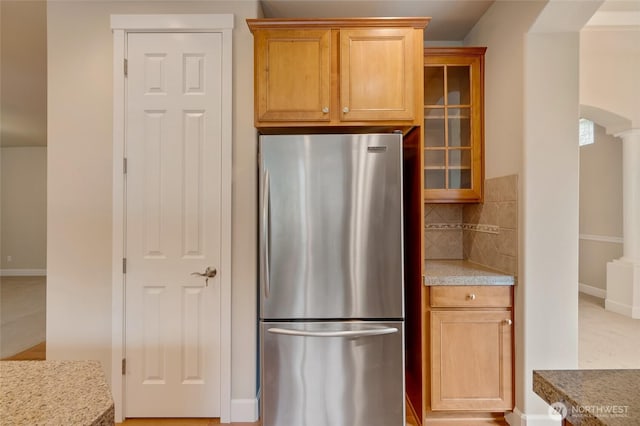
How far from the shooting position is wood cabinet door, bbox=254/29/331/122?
1.91 m

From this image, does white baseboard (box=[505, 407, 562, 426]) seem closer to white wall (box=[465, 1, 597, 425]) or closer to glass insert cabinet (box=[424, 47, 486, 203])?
white wall (box=[465, 1, 597, 425])

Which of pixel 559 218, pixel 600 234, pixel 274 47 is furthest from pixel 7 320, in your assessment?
pixel 600 234

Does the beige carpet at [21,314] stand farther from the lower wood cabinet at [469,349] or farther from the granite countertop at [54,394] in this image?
the lower wood cabinet at [469,349]

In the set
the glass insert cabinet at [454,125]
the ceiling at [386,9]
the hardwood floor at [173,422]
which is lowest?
the hardwood floor at [173,422]

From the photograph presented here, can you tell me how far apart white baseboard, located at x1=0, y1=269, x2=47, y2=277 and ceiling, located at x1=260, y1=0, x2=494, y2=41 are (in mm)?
7558

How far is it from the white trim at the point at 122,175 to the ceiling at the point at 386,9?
41 centimetres

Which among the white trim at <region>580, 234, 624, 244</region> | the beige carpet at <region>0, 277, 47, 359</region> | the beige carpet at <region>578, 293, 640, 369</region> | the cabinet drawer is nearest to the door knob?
the cabinet drawer

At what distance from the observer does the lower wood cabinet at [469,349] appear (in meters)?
1.94

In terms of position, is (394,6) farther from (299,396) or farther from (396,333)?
(299,396)

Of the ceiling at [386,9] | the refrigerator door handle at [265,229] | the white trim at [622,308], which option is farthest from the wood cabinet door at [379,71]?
the white trim at [622,308]

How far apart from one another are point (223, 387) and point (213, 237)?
933 millimetres

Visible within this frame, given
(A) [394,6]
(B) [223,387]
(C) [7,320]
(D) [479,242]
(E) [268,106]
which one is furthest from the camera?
(C) [7,320]

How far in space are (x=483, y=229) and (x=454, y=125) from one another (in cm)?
77

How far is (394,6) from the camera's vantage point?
7.30 ft
